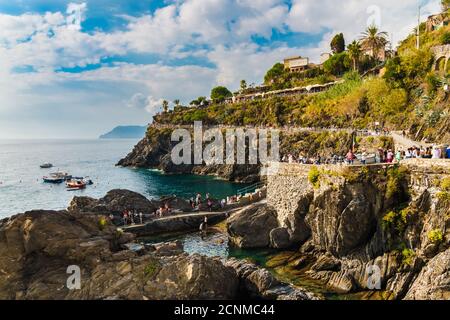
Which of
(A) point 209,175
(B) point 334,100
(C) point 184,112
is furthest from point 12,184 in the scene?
(B) point 334,100

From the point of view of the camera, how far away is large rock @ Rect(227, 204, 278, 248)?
1315 inches

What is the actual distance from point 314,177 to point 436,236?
34.9 feet

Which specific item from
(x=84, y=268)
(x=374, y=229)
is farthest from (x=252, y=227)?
(x=84, y=268)

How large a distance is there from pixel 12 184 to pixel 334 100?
3261 inches

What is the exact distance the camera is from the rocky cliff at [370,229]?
21.5 metres

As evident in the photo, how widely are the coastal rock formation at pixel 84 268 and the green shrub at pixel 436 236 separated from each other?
12.7 metres

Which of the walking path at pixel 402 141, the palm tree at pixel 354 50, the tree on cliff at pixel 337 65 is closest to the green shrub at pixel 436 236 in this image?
the walking path at pixel 402 141

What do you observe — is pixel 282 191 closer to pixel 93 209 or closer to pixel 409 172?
pixel 409 172

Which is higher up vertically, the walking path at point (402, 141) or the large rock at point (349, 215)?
the walking path at point (402, 141)

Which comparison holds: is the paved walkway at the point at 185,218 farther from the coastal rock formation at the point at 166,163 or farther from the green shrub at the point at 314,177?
the coastal rock formation at the point at 166,163

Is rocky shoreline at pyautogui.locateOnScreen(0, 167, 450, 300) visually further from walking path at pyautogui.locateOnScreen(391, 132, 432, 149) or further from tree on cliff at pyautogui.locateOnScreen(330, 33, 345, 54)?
tree on cliff at pyautogui.locateOnScreen(330, 33, 345, 54)

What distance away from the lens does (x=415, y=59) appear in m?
50.9

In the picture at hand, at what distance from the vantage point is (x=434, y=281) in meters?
18.2
